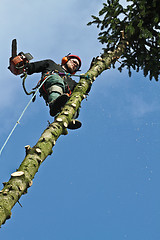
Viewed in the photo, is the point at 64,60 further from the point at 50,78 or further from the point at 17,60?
the point at 17,60

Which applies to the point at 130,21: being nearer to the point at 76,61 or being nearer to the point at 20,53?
the point at 76,61

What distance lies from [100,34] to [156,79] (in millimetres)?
1687

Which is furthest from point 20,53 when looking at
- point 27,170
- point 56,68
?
point 27,170

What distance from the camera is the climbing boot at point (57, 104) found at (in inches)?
178

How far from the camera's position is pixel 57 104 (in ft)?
15.0

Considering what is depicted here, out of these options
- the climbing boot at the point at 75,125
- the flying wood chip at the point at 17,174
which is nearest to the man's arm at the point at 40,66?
the climbing boot at the point at 75,125

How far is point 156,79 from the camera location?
724cm

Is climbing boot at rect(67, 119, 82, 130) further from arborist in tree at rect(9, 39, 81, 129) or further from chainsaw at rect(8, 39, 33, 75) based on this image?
chainsaw at rect(8, 39, 33, 75)

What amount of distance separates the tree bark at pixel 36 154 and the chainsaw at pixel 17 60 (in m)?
1.00

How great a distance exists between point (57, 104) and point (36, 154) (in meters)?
1.32

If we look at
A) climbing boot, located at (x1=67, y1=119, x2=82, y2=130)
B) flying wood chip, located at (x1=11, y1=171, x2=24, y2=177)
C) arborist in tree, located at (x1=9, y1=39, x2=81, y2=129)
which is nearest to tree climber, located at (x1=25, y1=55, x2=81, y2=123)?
arborist in tree, located at (x1=9, y1=39, x2=81, y2=129)

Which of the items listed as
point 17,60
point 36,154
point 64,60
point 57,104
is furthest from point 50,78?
point 36,154

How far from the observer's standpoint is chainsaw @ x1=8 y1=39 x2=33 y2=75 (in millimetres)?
5066

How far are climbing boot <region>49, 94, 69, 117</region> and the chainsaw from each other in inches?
41.1
